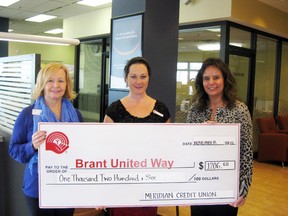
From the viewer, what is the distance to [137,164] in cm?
177

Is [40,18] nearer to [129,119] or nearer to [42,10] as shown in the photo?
[42,10]

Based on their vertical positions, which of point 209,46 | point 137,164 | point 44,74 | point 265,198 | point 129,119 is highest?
point 209,46

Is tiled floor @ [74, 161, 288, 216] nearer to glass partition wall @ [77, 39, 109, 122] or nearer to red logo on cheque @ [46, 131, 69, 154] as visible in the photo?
red logo on cheque @ [46, 131, 69, 154]

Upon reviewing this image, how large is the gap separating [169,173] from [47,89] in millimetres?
861

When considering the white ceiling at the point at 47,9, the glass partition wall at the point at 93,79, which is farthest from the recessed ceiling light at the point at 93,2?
the glass partition wall at the point at 93,79

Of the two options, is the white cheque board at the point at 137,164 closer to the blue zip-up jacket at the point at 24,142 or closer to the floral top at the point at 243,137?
the floral top at the point at 243,137

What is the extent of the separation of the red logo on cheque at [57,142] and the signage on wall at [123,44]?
2061mm

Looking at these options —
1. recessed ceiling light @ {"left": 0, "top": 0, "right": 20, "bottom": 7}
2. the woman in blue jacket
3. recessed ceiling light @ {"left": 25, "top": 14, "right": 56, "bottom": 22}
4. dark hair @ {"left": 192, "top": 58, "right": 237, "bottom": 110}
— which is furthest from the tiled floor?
recessed ceiling light @ {"left": 25, "top": 14, "right": 56, "bottom": 22}

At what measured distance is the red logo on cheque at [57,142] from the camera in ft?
5.62

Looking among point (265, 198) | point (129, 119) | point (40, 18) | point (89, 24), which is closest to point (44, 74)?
point (129, 119)

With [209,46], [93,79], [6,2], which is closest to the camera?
[209,46]

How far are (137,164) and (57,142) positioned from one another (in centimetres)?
45

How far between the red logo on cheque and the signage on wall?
2.06 m

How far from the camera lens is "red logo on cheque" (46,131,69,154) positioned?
1.71 m
